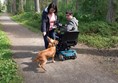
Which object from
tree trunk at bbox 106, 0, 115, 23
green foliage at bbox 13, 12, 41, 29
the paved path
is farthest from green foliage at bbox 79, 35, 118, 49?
green foliage at bbox 13, 12, 41, 29

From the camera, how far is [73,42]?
9.25 metres

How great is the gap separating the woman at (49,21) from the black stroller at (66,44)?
1.47 ft

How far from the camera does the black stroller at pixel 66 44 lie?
357 inches

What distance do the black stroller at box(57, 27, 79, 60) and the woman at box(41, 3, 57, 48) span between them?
0.45 meters

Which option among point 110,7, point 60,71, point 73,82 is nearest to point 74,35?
point 60,71

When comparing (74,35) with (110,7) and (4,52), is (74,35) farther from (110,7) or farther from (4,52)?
(110,7)

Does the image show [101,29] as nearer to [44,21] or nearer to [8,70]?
[44,21]

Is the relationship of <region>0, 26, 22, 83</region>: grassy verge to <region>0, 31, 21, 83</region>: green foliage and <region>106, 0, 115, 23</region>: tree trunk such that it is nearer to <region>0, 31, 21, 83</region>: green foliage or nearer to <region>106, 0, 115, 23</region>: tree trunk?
<region>0, 31, 21, 83</region>: green foliage

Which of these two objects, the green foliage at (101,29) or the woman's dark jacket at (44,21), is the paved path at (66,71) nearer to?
the woman's dark jacket at (44,21)

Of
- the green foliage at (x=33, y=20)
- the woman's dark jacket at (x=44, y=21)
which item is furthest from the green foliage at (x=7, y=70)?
the green foliage at (x=33, y=20)

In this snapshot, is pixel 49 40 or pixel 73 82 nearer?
pixel 73 82

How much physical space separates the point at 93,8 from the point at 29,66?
12277 millimetres

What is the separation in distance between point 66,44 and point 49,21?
1054 mm

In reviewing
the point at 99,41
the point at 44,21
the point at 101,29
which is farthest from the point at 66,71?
the point at 101,29
